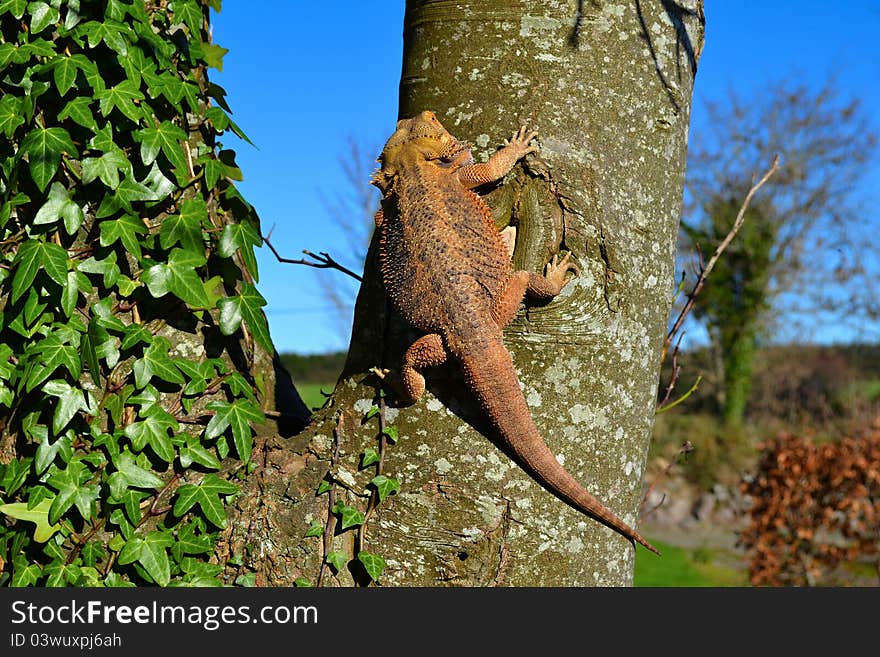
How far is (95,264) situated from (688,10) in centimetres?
232

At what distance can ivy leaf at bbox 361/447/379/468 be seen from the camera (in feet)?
8.40

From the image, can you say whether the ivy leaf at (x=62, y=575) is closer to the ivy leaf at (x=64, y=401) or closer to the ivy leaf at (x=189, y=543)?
the ivy leaf at (x=189, y=543)

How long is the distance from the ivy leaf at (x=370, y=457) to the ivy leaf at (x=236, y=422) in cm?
47

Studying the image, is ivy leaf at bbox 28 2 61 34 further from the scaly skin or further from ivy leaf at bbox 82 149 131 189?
the scaly skin

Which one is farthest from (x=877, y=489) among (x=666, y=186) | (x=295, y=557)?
(x=295, y=557)

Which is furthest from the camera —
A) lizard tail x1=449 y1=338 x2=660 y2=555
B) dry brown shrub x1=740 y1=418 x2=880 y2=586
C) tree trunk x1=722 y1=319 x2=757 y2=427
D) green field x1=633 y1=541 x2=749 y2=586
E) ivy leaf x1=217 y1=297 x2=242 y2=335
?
tree trunk x1=722 y1=319 x2=757 y2=427

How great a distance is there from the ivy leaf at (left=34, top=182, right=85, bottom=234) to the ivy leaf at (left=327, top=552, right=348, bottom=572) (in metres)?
1.45

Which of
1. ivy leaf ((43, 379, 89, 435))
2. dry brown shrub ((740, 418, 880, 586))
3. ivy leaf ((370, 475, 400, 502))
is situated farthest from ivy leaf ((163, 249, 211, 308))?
dry brown shrub ((740, 418, 880, 586))

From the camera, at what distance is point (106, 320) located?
9.00 feet

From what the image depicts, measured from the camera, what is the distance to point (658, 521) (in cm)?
1506

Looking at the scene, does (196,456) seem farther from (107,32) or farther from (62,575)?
(107,32)

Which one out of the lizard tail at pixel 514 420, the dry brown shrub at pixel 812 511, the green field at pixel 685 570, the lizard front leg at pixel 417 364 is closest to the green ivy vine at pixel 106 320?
the lizard front leg at pixel 417 364

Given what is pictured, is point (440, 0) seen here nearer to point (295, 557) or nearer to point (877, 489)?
point (295, 557)

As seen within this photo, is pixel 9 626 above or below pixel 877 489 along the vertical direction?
below
